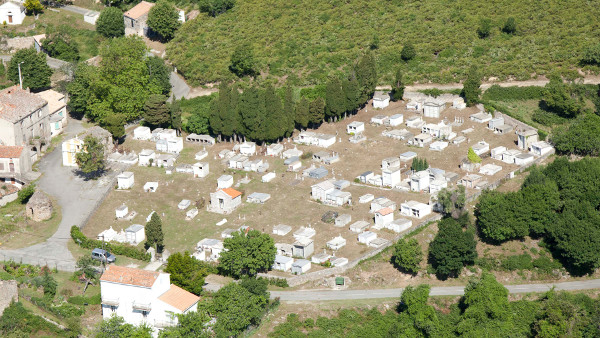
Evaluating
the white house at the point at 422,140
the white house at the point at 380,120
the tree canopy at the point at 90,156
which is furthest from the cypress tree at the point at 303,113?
the tree canopy at the point at 90,156

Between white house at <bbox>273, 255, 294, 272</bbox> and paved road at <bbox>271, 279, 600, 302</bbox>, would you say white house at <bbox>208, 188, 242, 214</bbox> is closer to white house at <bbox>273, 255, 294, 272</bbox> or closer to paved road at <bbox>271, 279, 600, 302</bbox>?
white house at <bbox>273, 255, 294, 272</bbox>

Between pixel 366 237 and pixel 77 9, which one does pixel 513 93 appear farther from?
pixel 77 9

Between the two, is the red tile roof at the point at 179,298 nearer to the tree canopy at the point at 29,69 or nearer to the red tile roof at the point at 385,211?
the red tile roof at the point at 385,211

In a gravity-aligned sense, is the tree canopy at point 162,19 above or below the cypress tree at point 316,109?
above

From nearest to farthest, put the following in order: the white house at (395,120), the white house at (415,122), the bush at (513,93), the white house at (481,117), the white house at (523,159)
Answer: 1. the white house at (523,159)
2. the white house at (481,117)
3. the white house at (415,122)
4. the white house at (395,120)
5. the bush at (513,93)

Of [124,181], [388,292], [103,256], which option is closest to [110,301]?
[103,256]

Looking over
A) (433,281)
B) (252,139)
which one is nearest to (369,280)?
(433,281)

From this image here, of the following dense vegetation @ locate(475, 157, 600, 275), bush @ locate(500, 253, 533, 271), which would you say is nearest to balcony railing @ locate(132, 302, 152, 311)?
dense vegetation @ locate(475, 157, 600, 275)
